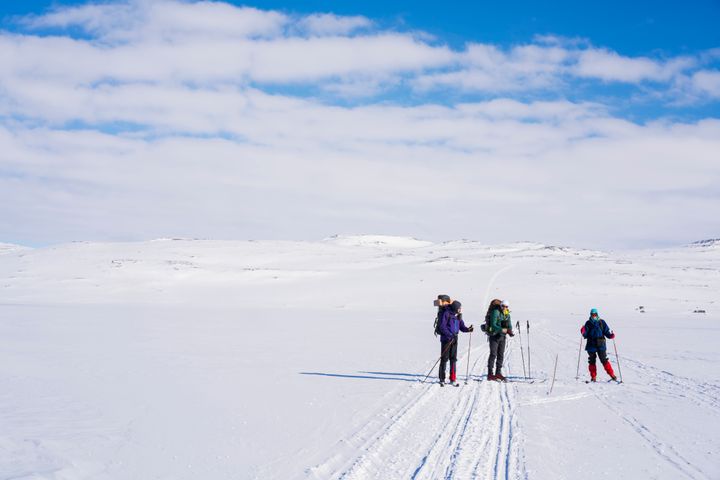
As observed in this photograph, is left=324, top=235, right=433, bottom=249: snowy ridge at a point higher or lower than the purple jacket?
higher

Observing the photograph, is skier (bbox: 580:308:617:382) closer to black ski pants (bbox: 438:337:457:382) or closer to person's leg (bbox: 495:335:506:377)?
person's leg (bbox: 495:335:506:377)

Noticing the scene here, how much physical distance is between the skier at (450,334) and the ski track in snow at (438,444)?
1.60 metres

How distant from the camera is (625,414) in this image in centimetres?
927

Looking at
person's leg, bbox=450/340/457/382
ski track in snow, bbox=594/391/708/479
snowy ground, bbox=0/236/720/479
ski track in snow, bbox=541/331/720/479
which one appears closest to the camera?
ski track in snow, bbox=594/391/708/479

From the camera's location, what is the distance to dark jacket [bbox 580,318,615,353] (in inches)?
515

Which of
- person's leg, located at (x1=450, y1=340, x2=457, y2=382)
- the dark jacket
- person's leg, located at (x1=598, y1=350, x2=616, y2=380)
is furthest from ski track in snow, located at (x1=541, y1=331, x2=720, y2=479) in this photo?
person's leg, located at (x1=450, y1=340, x2=457, y2=382)

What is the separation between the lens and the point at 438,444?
23.5ft

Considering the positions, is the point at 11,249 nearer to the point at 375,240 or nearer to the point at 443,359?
the point at 443,359

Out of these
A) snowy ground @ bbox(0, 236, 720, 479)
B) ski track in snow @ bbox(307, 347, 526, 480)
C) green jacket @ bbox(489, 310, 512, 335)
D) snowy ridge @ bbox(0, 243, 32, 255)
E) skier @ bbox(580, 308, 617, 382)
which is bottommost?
snowy ground @ bbox(0, 236, 720, 479)

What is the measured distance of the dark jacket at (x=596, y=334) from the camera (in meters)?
13.1

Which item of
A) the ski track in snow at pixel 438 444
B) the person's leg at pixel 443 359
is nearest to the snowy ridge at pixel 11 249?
the person's leg at pixel 443 359

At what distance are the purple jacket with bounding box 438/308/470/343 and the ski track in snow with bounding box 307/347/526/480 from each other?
2.08 meters

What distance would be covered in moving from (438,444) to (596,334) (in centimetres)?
741

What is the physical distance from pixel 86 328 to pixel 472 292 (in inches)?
1237
